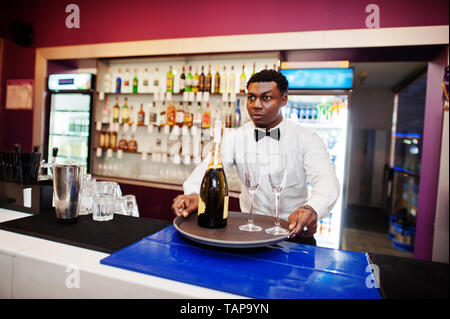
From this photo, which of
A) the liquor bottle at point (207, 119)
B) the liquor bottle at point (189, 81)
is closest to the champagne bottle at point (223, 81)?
the liquor bottle at point (207, 119)

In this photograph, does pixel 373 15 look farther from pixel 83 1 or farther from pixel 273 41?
pixel 83 1

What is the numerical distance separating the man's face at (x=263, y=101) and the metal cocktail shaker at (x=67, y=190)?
1.10m

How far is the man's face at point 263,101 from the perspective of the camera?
6.45 feet

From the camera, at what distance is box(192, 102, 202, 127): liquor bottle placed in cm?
410

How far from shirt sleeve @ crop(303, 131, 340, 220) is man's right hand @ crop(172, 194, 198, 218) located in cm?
57

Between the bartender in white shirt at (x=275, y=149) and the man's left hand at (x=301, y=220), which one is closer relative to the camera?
the man's left hand at (x=301, y=220)

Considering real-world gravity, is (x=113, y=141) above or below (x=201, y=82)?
below

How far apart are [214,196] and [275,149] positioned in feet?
2.79

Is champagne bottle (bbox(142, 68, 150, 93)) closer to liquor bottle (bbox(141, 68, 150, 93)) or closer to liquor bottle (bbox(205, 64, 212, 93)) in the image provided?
liquor bottle (bbox(141, 68, 150, 93))

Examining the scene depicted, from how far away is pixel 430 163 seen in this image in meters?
3.34

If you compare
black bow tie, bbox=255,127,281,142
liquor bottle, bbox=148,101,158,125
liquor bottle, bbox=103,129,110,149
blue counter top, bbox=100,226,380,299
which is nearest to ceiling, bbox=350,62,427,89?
liquor bottle, bbox=148,101,158,125

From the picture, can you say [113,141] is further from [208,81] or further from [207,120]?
[208,81]

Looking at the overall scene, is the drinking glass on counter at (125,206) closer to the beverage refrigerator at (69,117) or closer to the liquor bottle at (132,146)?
the liquor bottle at (132,146)

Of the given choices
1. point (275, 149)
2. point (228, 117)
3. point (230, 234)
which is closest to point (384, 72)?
point (228, 117)
